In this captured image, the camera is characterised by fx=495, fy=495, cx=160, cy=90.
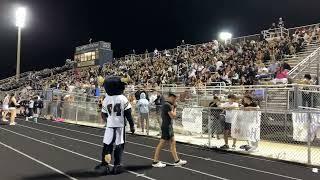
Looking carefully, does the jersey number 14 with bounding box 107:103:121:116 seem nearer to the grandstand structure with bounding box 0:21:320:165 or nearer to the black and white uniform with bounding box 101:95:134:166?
the black and white uniform with bounding box 101:95:134:166

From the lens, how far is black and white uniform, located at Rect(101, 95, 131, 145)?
422 inches

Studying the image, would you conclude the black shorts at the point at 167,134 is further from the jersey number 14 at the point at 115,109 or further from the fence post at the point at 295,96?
the fence post at the point at 295,96

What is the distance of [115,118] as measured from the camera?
35.5 feet

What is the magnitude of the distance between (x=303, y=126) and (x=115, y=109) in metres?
6.05

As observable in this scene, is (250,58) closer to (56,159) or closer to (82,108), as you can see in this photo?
(82,108)

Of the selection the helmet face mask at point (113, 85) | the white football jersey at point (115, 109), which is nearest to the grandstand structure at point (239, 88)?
the helmet face mask at point (113, 85)

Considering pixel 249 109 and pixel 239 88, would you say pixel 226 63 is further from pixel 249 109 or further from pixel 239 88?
pixel 249 109

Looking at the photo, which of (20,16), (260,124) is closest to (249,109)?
(260,124)

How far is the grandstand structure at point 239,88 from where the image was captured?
15984 millimetres

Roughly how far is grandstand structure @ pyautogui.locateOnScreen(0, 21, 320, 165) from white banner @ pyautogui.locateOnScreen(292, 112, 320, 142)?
85 millimetres

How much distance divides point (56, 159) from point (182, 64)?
825 inches

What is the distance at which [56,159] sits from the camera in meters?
12.6

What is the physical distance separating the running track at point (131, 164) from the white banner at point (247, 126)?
1.03 meters

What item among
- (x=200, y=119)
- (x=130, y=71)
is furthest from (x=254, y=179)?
(x=130, y=71)
